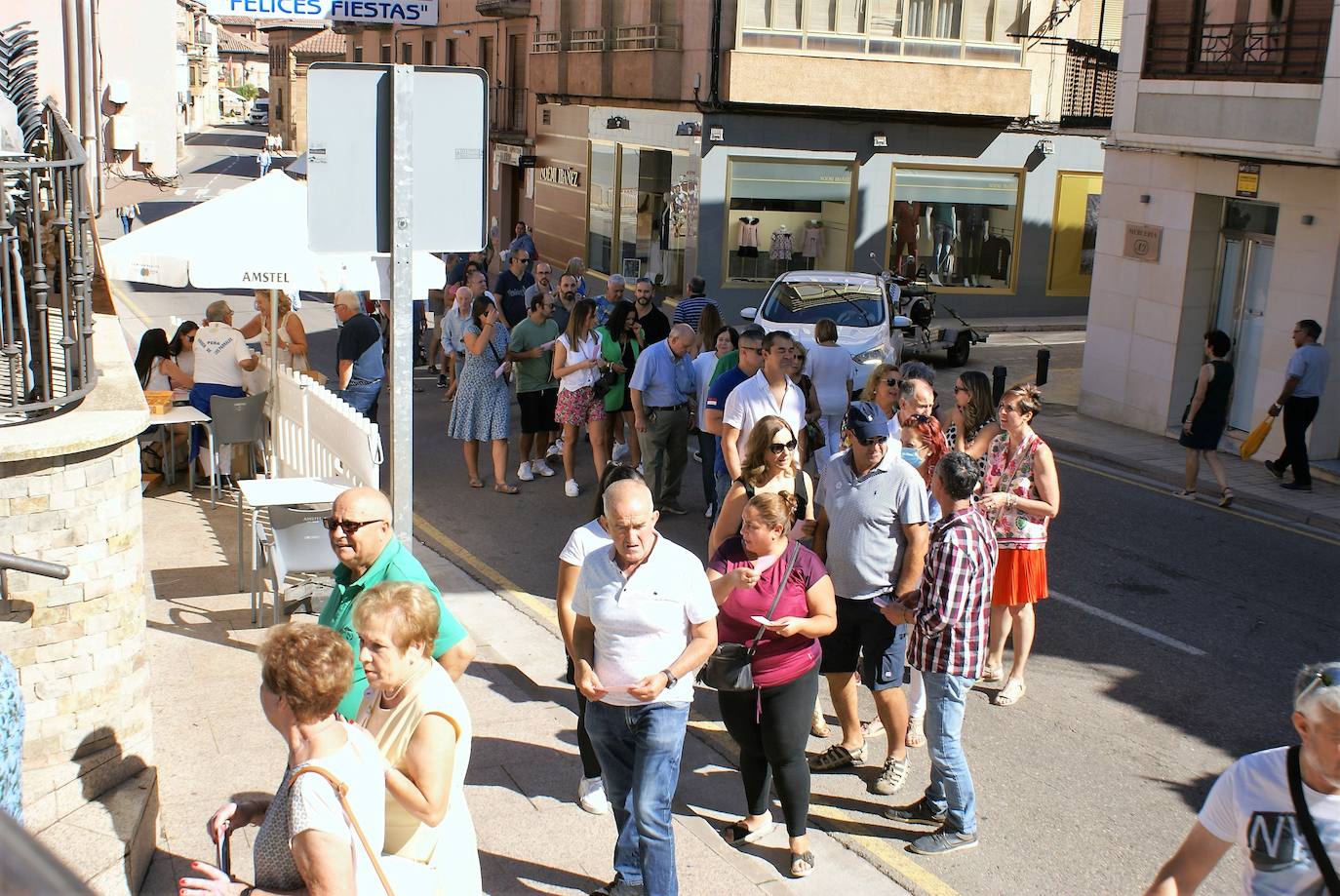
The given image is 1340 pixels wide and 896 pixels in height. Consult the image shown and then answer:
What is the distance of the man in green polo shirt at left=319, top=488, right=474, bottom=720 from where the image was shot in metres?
4.71

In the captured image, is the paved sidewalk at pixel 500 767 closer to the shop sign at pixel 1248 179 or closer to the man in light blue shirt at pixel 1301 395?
the man in light blue shirt at pixel 1301 395

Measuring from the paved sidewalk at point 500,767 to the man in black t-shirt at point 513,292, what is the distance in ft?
27.6

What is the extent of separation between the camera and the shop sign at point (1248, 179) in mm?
15125

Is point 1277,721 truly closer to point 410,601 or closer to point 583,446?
point 410,601

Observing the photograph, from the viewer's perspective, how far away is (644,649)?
5.02 metres

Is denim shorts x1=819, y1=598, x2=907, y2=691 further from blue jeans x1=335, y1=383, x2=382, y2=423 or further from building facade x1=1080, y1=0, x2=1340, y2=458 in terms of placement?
building facade x1=1080, y1=0, x2=1340, y2=458

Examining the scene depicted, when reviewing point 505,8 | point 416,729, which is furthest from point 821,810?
point 505,8

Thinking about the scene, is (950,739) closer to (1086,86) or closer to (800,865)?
(800,865)

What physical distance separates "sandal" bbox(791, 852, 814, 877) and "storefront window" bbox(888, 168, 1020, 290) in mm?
21175

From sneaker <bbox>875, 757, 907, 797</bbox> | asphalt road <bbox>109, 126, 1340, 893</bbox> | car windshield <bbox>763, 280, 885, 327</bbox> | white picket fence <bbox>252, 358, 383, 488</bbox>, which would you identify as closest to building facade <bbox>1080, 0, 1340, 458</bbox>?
asphalt road <bbox>109, 126, 1340, 893</bbox>

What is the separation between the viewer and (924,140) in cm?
2592

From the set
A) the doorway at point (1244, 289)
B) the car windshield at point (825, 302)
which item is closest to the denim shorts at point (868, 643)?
the doorway at point (1244, 289)

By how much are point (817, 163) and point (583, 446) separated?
12.5 m

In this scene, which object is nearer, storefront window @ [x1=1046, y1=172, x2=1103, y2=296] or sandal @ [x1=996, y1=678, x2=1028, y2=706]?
sandal @ [x1=996, y1=678, x2=1028, y2=706]
